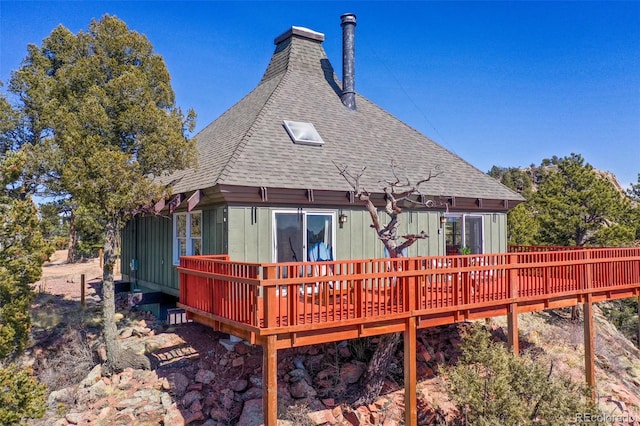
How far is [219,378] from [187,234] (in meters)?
3.80

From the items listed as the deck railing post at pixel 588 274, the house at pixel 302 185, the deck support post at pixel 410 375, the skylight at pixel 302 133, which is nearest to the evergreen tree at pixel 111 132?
the house at pixel 302 185

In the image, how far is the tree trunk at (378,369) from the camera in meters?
7.80

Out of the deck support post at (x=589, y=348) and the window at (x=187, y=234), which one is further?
the window at (x=187, y=234)

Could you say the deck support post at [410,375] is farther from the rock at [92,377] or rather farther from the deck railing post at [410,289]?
the rock at [92,377]

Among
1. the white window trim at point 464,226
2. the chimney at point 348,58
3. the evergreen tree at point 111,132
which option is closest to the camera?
the evergreen tree at point 111,132

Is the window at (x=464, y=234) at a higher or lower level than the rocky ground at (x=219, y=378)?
higher

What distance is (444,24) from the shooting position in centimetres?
1884

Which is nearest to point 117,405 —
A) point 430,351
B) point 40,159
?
point 40,159

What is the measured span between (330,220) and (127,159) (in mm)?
4521

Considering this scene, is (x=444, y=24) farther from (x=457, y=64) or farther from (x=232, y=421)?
(x=232, y=421)

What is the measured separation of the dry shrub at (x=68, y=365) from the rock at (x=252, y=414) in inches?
155

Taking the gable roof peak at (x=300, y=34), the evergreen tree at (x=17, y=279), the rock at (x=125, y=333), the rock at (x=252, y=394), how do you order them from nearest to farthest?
the evergreen tree at (x=17, y=279), the rock at (x=252, y=394), the rock at (x=125, y=333), the gable roof peak at (x=300, y=34)

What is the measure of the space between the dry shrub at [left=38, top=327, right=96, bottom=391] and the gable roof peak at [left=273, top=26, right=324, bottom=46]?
10962 millimetres

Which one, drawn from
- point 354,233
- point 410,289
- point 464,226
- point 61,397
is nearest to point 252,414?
point 410,289
